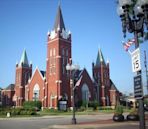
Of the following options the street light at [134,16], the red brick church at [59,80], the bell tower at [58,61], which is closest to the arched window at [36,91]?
the red brick church at [59,80]

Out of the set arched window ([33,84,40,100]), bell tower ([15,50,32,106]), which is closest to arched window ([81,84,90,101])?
arched window ([33,84,40,100])

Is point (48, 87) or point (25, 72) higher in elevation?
point (25, 72)

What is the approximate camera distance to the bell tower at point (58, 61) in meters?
64.8

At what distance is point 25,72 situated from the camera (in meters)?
83.4

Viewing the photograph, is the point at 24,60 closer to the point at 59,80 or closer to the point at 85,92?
the point at 59,80

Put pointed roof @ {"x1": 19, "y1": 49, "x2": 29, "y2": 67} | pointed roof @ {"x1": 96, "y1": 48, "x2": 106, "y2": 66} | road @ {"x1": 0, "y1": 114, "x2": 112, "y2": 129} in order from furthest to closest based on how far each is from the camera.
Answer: pointed roof @ {"x1": 96, "y1": 48, "x2": 106, "y2": 66}, pointed roof @ {"x1": 19, "y1": 49, "x2": 29, "y2": 67}, road @ {"x1": 0, "y1": 114, "x2": 112, "y2": 129}

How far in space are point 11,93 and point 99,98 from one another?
116 ft

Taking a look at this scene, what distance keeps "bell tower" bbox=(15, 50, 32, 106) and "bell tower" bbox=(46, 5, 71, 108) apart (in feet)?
50.3

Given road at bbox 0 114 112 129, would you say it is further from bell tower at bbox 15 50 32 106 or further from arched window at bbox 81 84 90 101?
bell tower at bbox 15 50 32 106

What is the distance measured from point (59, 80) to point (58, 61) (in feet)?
17.2

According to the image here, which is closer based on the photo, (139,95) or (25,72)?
(139,95)

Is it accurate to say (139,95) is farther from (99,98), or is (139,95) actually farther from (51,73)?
(99,98)

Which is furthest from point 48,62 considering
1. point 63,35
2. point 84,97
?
point 84,97

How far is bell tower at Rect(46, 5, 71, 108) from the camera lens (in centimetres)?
6483
